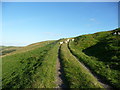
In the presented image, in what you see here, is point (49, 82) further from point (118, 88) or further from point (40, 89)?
point (118, 88)

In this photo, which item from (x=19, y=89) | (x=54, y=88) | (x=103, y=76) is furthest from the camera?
(x=103, y=76)

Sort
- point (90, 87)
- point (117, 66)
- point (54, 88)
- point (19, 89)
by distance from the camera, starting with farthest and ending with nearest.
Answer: point (117, 66), point (19, 89), point (54, 88), point (90, 87)

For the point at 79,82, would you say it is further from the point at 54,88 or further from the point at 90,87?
the point at 54,88

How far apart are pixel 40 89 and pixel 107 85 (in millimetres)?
8543

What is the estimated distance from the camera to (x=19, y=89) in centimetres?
1396

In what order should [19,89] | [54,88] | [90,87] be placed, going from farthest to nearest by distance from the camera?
1. [19,89]
2. [54,88]
3. [90,87]

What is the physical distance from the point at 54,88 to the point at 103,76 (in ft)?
25.1

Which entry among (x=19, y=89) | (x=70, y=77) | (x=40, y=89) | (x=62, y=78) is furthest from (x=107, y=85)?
(x=19, y=89)

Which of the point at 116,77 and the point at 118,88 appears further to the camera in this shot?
the point at 116,77

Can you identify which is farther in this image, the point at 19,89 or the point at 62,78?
the point at 62,78

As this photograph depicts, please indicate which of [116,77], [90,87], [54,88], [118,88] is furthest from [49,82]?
[116,77]

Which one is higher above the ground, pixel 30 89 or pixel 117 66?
pixel 117 66

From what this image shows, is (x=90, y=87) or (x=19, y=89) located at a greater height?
(x=90, y=87)

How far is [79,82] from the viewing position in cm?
1318
